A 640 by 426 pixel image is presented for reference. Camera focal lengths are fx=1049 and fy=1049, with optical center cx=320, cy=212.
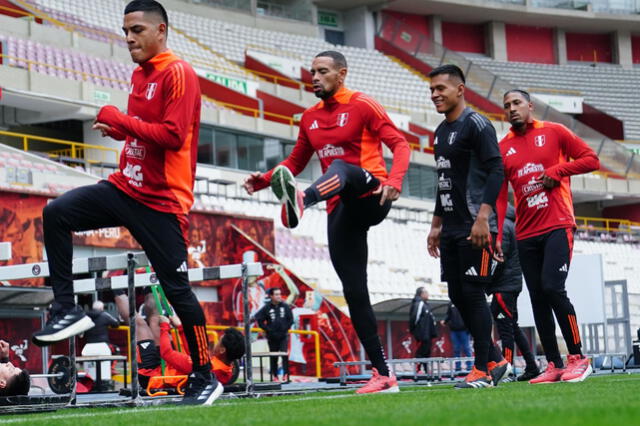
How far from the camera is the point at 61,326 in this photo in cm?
511

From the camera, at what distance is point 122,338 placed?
16.9 meters

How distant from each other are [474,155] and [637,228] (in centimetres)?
3513

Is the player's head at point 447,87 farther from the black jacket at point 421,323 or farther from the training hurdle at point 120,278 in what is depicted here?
the black jacket at point 421,323

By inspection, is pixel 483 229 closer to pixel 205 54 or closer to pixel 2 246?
pixel 2 246

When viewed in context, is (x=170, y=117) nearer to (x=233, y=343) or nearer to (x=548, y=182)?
(x=548, y=182)

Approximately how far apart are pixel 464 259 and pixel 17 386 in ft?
9.98

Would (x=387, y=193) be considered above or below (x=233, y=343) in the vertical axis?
above

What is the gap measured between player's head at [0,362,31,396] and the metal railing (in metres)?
33.9

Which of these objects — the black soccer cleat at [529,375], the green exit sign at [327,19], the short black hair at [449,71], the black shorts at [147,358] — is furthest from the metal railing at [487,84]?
the short black hair at [449,71]

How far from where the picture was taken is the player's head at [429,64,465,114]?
23.1 ft

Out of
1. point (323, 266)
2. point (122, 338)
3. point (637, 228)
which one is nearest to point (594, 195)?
point (637, 228)

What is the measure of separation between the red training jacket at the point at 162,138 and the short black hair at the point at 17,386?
6.59 feet

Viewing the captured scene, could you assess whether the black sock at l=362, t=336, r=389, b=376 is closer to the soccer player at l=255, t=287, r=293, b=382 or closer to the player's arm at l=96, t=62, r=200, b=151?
the player's arm at l=96, t=62, r=200, b=151

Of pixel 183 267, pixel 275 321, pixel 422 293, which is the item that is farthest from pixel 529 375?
pixel 422 293
